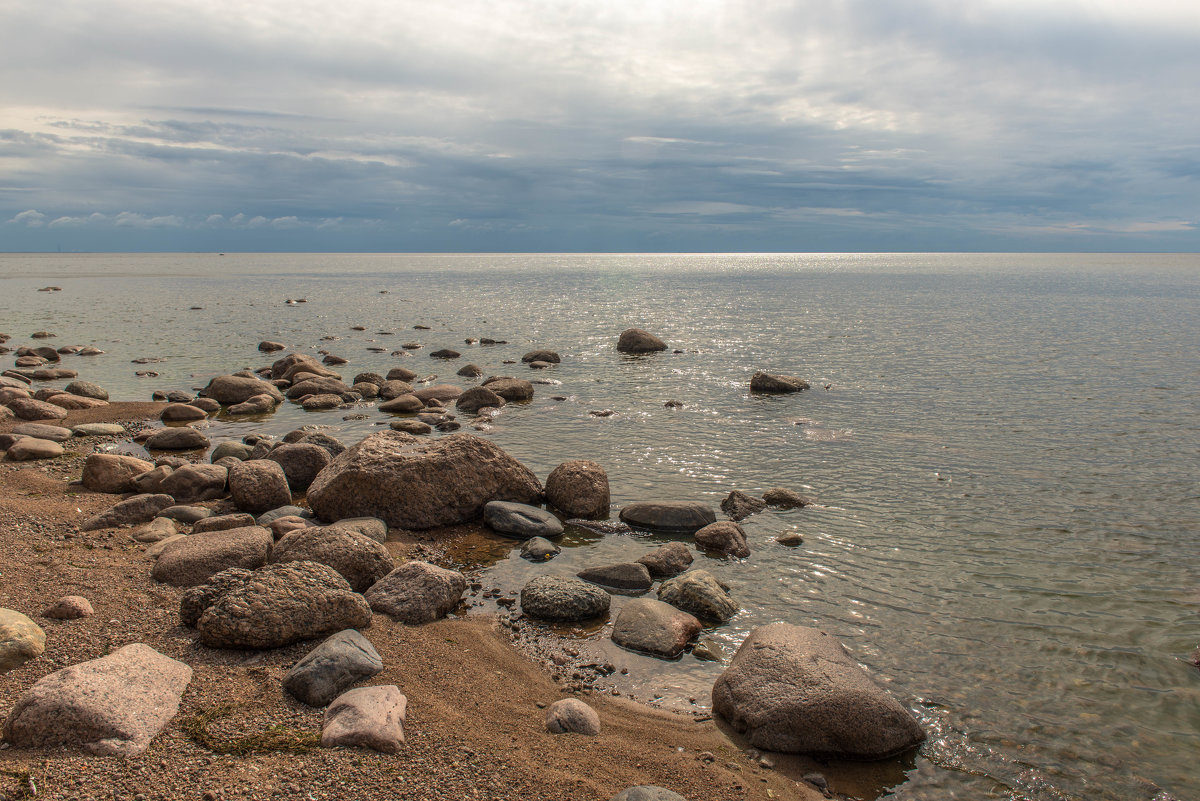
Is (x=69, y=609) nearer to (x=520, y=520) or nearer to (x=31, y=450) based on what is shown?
(x=520, y=520)

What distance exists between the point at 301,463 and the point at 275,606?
8.03 m

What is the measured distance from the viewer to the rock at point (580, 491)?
44.3ft

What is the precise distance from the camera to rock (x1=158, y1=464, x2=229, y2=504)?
1384cm

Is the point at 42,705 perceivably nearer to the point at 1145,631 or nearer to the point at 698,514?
the point at 698,514

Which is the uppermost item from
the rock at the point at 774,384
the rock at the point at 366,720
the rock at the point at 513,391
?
the rock at the point at 774,384

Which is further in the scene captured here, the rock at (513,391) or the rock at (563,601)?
the rock at (513,391)

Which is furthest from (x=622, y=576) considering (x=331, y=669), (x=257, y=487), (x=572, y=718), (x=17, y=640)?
(x=257, y=487)

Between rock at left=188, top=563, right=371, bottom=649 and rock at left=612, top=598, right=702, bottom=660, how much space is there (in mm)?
3224

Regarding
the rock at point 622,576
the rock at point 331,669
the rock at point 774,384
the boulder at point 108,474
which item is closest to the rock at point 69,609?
the rock at point 331,669

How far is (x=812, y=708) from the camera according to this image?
7145mm

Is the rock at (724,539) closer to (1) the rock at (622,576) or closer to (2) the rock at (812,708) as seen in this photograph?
Answer: (1) the rock at (622,576)

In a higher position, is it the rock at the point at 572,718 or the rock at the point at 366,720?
the rock at the point at 366,720

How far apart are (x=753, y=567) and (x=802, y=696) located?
13.3 ft

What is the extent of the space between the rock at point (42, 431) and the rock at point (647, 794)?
A: 18.8 metres
